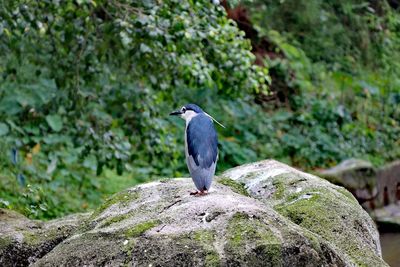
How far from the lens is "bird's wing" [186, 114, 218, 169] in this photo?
163 inches

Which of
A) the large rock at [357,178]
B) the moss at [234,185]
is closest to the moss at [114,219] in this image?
the moss at [234,185]

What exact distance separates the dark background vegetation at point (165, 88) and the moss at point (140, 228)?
177 cm

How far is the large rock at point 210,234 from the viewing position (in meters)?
3.21

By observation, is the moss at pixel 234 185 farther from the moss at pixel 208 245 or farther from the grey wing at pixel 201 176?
the moss at pixel 208 245

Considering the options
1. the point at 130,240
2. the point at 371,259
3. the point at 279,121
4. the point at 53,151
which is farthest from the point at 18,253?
the point at 279,121

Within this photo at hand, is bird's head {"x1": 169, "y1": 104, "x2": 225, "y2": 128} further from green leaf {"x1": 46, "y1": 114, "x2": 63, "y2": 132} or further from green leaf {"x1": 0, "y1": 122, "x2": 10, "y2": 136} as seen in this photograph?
green leaf {"x1": 46, "y1": 114, "x2": 63, "y2": 132}

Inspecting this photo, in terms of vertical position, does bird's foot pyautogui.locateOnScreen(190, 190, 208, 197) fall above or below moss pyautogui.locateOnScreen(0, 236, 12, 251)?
above

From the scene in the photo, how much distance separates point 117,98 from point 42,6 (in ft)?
3.20

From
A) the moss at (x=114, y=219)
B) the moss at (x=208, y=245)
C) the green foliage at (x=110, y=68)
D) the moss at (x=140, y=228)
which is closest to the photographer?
the moss at (x=208, y=245)

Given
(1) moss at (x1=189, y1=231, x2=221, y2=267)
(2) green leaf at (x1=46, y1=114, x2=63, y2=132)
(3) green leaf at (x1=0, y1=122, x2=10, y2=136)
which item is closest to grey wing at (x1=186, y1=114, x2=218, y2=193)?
(1) moss at (x1=189, y1=231, x2=221, y2=267)

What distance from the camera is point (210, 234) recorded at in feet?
10.8

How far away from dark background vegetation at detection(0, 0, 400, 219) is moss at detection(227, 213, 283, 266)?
2.14 m

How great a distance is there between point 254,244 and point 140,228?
0.50 metres

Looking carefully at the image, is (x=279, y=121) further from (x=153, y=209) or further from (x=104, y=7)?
(x=153, y=209)
